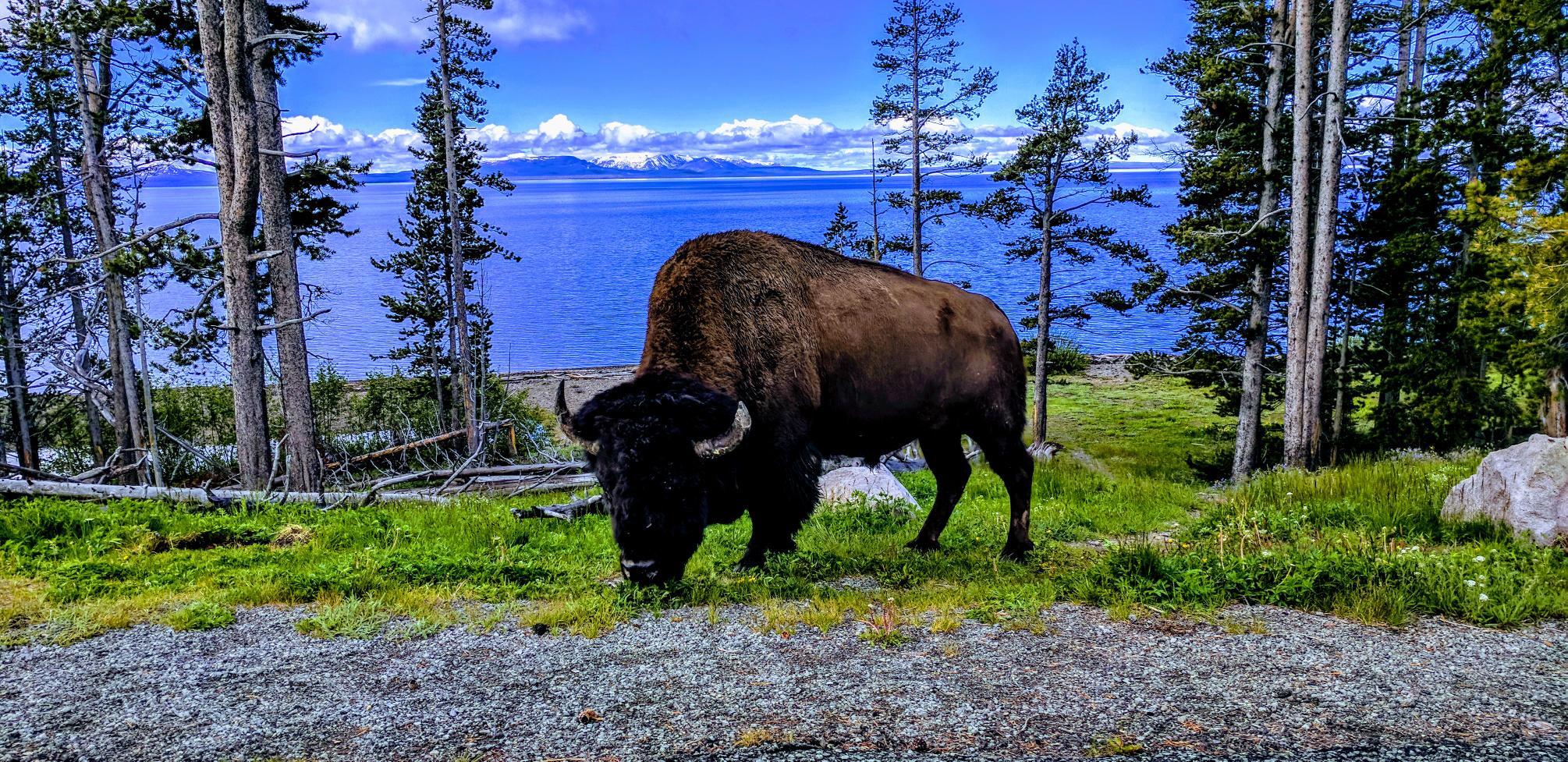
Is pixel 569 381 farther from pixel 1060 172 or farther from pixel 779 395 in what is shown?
pixel 779 395

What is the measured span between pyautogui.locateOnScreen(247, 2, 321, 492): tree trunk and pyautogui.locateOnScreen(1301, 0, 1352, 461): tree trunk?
1805 centimetres

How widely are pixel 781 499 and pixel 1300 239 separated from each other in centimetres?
1500

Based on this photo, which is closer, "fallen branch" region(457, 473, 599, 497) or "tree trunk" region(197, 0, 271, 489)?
"tree trunk" region(197, 0, 271, 489)

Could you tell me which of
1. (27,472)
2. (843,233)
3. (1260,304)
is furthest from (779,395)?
(843,233)

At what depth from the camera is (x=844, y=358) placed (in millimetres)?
7355

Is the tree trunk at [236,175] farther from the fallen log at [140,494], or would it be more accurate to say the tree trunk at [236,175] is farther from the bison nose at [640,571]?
the bison nose at [640,571]

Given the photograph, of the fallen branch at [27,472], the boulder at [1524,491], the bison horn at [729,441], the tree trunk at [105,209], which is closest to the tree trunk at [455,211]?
the tree trunk at [105,209]

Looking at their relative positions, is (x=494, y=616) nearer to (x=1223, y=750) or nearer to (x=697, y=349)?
(x=697, y=349)

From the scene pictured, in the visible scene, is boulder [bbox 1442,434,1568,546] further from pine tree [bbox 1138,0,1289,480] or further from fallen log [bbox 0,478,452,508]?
fallen log [bbox 0,478,452,508]

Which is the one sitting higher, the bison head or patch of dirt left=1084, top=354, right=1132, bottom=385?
the bison head

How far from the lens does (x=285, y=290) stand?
491 inches

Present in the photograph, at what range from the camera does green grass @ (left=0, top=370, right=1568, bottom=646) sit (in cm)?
619

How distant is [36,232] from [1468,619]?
1396 inches

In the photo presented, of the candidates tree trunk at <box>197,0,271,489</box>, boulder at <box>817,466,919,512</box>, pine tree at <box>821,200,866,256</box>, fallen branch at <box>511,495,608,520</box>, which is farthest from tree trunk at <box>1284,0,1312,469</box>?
tree trunk at <box>197,0,271,489</box>
